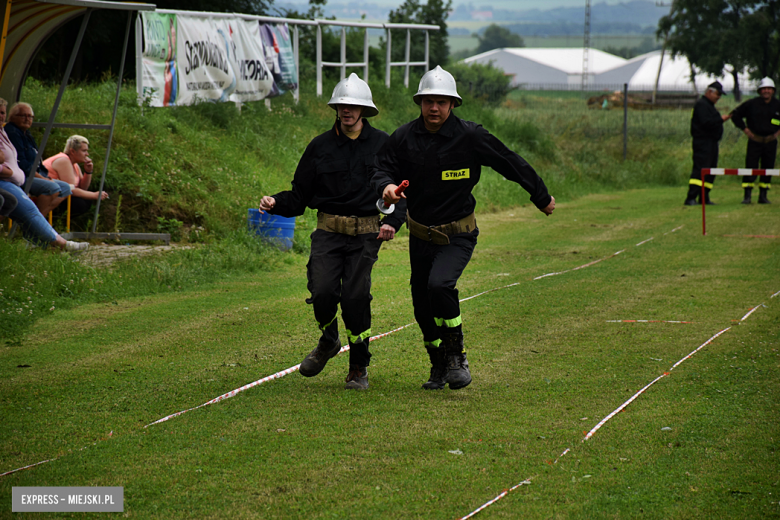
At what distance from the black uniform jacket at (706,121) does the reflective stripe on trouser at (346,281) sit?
1309 centimetres

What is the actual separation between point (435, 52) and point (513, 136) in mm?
21199

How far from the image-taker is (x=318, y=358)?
586 centimetres

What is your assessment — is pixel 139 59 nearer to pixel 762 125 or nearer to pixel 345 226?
pixel 345 226

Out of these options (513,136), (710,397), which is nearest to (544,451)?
(710,397)

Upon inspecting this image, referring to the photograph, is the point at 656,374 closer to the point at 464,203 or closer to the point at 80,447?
the point at 464,203

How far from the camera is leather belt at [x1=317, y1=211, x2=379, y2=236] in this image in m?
5.81

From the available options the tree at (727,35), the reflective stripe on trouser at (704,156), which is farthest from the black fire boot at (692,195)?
the tree at (727,35)

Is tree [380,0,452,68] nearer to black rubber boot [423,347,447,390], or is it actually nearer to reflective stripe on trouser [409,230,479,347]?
reflective stripe on trouser [409,230,479,347]

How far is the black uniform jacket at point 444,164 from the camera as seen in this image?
18.6 feet

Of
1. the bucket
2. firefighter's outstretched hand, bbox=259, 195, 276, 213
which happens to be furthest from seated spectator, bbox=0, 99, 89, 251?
firefighter's outstretched hand, bbox=259, 195, 276, 213

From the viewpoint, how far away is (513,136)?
2406cm

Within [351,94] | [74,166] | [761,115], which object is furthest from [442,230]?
[761,115]

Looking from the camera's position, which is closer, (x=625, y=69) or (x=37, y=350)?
(x=37, y=350)

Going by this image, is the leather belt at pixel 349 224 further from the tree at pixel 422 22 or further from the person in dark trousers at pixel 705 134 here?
the tree at pixel 422 22
